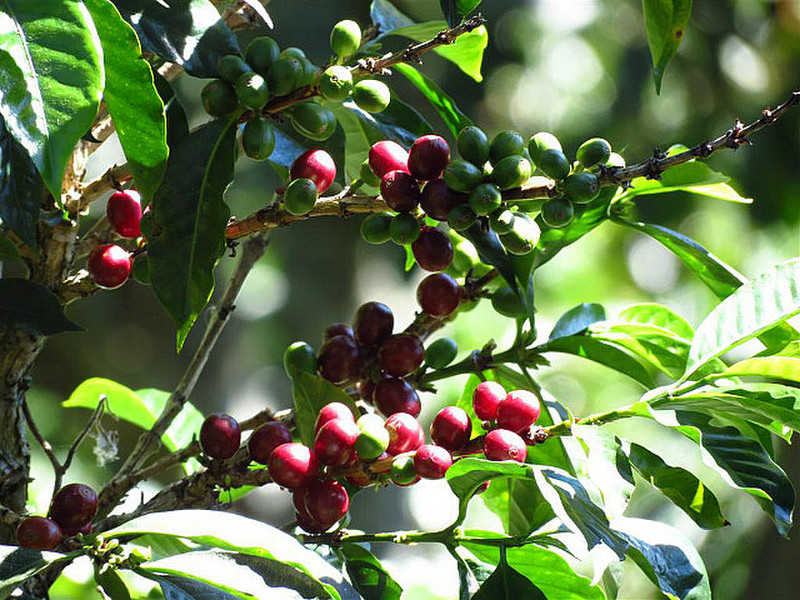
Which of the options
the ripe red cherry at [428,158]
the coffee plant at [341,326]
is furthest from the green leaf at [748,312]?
the ripe red cherry at [428,158]

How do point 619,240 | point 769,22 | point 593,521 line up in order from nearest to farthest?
1. point 593,521
2. point 769,22
3. point 619,240

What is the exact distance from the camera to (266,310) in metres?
4.29

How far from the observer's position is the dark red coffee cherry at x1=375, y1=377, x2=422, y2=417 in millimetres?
789

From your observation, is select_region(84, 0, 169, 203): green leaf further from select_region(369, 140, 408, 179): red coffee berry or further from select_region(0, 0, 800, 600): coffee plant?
select_region(369, 140, 408, 179): red coffee berry

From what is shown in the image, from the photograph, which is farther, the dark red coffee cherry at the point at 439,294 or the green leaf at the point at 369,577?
the dark red coffee cherry at the point at 439,294

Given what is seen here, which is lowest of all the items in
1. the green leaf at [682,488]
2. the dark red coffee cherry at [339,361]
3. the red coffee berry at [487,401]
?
the dark red coffee cherry at [339,361]

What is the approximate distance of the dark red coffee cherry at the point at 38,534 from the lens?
68cm

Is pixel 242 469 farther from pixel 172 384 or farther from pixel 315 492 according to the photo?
pixel 172 384

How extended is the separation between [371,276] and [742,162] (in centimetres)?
143

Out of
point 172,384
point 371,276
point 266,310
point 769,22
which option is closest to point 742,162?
point 769,22

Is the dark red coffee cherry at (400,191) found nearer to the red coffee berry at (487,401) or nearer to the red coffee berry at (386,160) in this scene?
the red coffee berry at (386,160)

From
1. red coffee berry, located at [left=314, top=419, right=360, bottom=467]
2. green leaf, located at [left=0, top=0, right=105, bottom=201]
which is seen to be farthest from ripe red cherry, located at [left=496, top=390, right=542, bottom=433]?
green leaf, located at [left=0, top=0, right=105, bottom=201]

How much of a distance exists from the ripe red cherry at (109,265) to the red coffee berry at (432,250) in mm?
210

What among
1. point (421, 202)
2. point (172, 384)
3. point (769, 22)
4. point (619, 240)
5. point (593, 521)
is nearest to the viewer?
point (593, 521)
